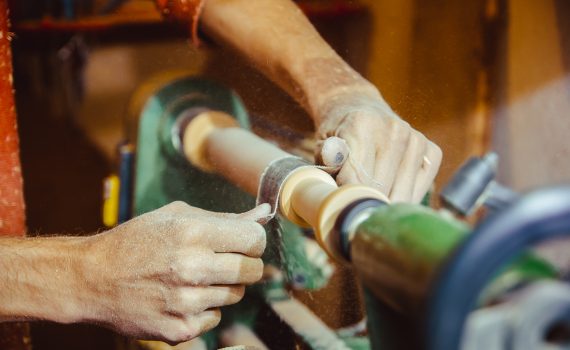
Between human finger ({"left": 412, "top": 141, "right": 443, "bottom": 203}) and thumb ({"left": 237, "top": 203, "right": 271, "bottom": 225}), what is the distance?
21cm

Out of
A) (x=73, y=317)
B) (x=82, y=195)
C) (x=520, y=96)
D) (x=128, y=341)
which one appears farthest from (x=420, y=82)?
(x=82, y=195)

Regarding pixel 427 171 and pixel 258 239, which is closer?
pixel 258 239

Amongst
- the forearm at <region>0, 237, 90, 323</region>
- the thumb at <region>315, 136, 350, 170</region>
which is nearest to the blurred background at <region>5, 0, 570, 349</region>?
the thumb at <region>315, 136, 350, 170</region>

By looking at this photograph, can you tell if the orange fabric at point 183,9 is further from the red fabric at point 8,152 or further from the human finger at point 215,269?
the human finger at point 215,269

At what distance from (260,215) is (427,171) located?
0.25 m

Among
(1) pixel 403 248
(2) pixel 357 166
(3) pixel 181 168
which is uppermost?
(1) pixel 403 248

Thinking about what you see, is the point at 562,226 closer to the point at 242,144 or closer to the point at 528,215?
the point at 528,215

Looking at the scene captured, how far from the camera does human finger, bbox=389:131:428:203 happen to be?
73 centimetres

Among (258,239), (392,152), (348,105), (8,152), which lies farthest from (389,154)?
(8,152)

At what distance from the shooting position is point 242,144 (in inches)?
34.9

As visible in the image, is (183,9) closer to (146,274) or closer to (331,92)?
(331,92)

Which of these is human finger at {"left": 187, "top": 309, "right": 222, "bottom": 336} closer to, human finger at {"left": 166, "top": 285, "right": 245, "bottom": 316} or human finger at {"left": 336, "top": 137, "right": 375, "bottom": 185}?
human finger at {"left": 166, "top": 285, "right": 245, "bottom": 316}

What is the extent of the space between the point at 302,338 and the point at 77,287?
14.4 inches

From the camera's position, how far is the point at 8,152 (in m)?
0.83
